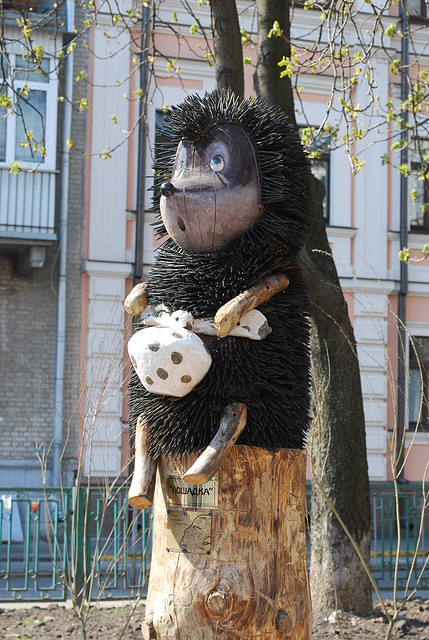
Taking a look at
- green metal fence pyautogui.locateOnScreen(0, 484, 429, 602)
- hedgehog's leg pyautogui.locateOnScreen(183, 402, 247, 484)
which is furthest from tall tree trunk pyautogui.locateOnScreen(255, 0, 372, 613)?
hedgehog's leg pyautogui.locateOnScreen(183, 402, 247, 484)

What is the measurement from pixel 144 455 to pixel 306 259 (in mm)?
2965

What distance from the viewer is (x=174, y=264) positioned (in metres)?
3.12

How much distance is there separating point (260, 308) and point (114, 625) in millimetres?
3566

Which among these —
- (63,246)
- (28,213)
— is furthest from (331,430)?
(28,213)

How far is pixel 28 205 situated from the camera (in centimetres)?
1094

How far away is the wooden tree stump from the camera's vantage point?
2871 mm

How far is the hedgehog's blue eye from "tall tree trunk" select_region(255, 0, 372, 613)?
8.63 ft

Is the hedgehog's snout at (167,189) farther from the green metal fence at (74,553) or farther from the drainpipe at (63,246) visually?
the drainpipe at (63,246)

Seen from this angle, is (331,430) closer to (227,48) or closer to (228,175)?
(227,48)

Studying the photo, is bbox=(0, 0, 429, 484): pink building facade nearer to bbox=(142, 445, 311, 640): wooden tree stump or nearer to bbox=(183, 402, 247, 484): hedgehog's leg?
bbox=(142, 445, 311, 640): wooden tree stump

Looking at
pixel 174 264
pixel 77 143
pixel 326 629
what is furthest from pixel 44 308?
pixel 174 264

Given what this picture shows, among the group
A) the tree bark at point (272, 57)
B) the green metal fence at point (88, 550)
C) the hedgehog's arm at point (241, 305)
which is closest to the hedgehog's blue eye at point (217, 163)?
the hedgehog's arm at point (241, 305)

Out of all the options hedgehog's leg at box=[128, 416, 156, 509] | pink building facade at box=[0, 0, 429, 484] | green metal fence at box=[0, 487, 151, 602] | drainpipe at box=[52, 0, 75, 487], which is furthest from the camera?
pink building facade at box=[0, 0, 429, 484]

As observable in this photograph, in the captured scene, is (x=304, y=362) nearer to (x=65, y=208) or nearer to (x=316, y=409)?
(x=316, y=409)
